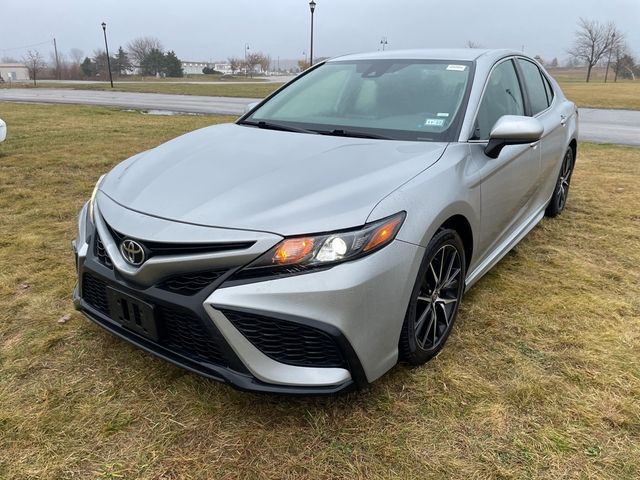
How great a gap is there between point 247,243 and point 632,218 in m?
4.54

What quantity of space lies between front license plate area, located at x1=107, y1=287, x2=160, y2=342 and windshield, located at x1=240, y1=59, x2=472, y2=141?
142cm

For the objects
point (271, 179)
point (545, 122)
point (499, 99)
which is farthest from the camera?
point (545, 122)

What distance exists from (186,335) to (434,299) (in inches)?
46.6

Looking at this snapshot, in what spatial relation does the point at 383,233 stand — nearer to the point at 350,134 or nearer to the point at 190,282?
the point at 190,282

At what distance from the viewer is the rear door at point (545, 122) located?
378 centimetres

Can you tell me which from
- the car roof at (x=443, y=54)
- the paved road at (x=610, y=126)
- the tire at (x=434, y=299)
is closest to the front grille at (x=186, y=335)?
the tire at (x=434, y=299)

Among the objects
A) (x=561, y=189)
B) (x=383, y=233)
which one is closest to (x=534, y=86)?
(x=561, y=189)

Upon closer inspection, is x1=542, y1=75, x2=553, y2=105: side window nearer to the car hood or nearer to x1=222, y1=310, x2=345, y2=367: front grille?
the car hood

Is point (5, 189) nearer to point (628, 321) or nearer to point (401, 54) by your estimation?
point (401, 54)

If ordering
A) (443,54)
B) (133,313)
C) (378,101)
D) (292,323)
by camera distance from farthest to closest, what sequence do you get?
Result: (443,54), (378,101), (133,313), (292,323)

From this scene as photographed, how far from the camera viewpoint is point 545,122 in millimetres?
3854

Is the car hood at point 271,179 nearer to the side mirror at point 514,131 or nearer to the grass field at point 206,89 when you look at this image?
the side mirror at point 514,131

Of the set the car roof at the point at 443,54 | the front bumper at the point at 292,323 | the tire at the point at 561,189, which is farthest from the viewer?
the tire at the point at 561,189

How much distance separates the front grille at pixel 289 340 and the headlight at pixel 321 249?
0.20 m
